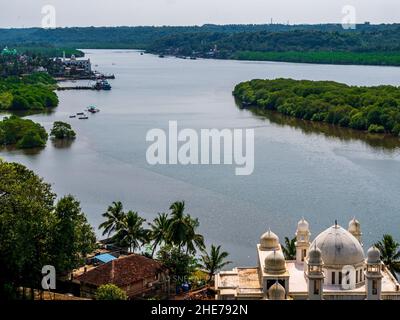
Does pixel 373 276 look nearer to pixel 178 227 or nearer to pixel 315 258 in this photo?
pixel 315 258

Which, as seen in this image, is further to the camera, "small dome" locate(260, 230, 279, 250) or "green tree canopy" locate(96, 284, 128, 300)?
"small dome" locate(260, 230, 279, 250)

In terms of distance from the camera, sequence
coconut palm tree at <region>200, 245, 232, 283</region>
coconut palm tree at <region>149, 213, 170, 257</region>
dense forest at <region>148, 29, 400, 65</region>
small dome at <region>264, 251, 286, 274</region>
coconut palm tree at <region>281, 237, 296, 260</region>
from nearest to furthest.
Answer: small dome at <region>264, 251, 286, 274</region>
coconut palm tree at <region>281, 237, 296, 260</region>
coconut palm tree at <region>200, 245, 232, 283</region>
coconut palm tree at <region>149, 213, 170, 257</region>
dense forest at <region>148, 29, 400, 65</region>

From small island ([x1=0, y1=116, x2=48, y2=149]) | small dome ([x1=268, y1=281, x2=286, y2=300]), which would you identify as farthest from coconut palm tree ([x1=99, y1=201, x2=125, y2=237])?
small island ([x1=0, y1=116, x2=48, y2=149])

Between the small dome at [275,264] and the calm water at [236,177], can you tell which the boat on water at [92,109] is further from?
the small dome at [275,264]

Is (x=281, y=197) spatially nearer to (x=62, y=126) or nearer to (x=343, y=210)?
(x=343, y=210)

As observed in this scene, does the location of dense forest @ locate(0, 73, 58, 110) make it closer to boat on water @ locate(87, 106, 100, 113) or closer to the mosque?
boat on water @ locate(87, 106, 100, 113)

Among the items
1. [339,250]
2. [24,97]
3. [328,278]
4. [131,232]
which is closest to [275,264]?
[328,278]

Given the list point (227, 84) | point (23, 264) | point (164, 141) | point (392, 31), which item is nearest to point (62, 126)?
point (164, 141)
